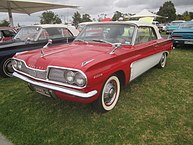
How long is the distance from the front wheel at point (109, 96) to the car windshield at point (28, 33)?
12.5 ft

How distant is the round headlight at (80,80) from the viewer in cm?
254

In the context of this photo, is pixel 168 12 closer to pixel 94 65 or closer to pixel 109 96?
pixel 109 96

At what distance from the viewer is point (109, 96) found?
3.35m

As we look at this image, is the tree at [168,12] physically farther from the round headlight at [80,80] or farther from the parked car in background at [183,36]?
the round headlight at [80,80]

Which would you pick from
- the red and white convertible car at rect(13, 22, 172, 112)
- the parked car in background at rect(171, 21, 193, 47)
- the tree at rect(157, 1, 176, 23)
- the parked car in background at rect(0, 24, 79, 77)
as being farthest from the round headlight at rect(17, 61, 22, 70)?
the tree at rect(157, 1, 176, 23)

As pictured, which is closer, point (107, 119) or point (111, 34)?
point (107, 119)

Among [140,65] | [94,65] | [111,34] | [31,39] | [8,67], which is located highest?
[111,34]

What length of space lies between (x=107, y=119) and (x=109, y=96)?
0.42 m

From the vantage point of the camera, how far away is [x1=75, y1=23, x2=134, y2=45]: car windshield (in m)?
3.78

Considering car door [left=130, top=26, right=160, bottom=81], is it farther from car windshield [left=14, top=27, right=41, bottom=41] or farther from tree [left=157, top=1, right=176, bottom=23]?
tree [left=157, top=1, right=176, bottom=23]

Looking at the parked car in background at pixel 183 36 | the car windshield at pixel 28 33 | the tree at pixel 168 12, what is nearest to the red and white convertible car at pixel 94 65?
the car windshield at pixel 28 33

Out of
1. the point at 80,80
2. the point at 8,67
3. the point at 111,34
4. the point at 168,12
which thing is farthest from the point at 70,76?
the point at 168,12

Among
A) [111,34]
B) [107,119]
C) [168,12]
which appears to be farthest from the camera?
[168,12]

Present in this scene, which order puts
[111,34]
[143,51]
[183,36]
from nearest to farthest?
1. [111,34]
2. [143,51]
3. [183,36]
